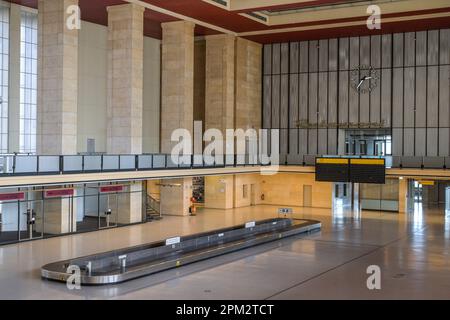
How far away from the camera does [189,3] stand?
111 ft

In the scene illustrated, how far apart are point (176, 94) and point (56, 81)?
9.63m

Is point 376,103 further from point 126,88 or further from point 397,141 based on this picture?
point 126,88

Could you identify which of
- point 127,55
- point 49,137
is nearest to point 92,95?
point 127,55

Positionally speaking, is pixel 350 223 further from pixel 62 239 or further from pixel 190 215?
pixel 62 239

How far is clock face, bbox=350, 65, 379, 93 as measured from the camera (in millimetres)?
42062

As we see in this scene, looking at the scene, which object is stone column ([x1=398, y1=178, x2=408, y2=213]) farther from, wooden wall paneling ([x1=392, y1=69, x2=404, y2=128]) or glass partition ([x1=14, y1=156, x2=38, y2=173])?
glass partition ([x1=14, y1=156, x2=38, y2=173])

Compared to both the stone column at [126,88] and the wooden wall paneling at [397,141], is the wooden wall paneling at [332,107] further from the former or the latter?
the stone column at [126,88]

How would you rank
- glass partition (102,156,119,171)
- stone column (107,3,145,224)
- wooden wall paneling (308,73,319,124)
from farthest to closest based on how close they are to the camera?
wooden wall paneling (308,73,319,124) → stone column (107,3,145,224) → glass partition (102,156,119,171)

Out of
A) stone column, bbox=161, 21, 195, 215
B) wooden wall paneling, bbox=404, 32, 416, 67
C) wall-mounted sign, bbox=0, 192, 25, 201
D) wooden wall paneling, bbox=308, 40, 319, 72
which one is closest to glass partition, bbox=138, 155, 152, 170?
stone column, bbox=161, 21, 195, 215

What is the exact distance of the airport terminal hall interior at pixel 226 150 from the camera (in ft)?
63.4

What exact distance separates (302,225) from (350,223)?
5.47 metres

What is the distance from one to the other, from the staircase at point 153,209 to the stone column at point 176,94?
0.38m

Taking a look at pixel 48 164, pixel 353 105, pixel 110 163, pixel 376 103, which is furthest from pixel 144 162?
pixel 376 103

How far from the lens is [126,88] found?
3281 cm
